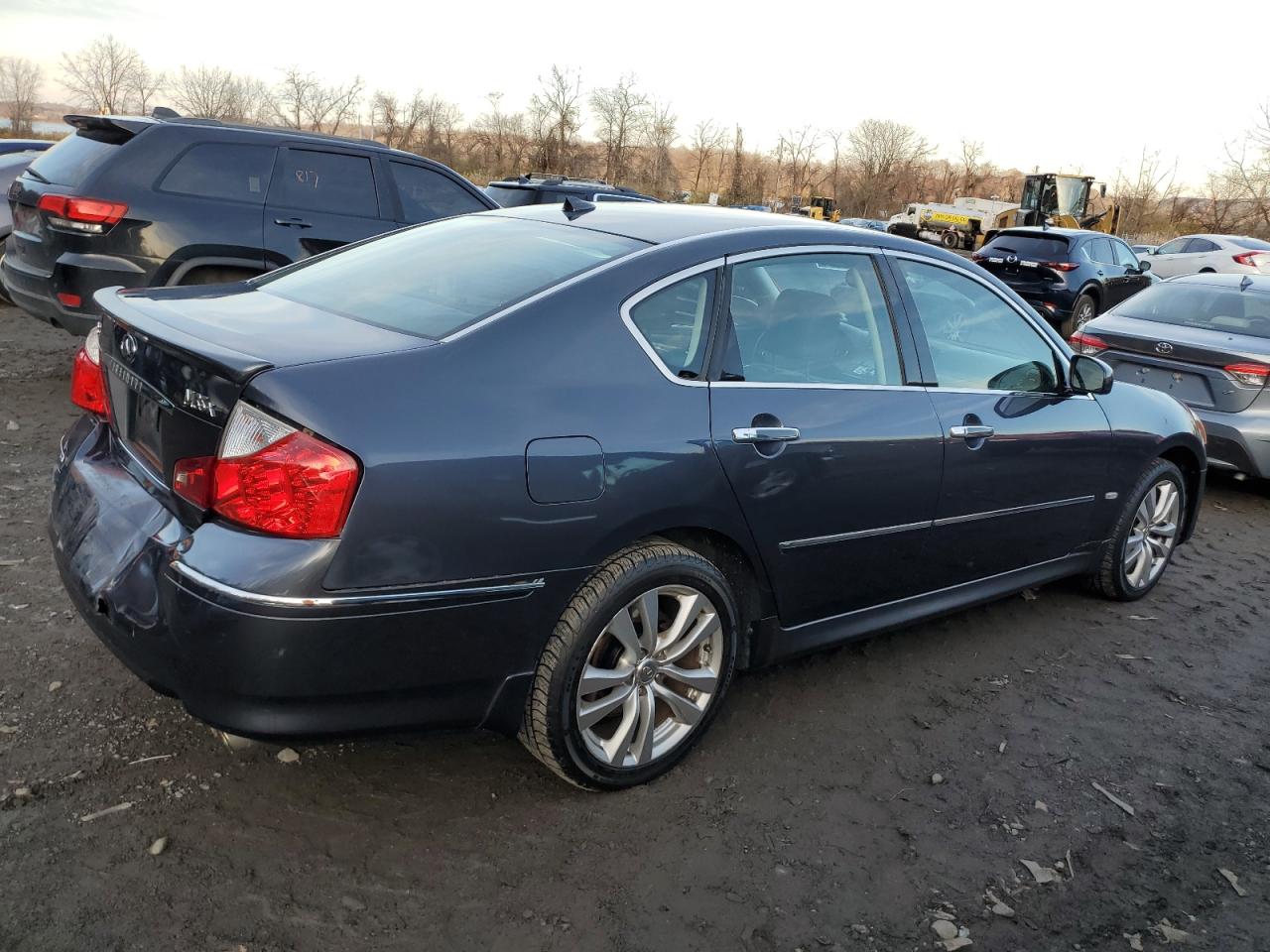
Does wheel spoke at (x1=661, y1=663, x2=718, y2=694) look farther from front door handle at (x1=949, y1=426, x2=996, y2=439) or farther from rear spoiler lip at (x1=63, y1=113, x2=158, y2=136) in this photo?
rear spoiler lip at (x1=63, y1=113, x2=158, y2=136)

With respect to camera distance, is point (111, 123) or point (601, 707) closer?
point (601, 707)

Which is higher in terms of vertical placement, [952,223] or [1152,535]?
[952,223]

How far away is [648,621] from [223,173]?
16.9ft

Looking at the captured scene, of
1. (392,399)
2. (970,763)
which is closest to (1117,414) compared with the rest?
(970,763)

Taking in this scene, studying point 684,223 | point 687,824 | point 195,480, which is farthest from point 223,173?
point 687,824

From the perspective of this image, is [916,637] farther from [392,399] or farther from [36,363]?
[36,363]

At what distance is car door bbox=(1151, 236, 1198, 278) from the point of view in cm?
2238

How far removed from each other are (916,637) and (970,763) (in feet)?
3.32

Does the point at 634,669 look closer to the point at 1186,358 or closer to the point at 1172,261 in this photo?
the point at 1186,358

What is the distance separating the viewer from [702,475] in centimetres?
295

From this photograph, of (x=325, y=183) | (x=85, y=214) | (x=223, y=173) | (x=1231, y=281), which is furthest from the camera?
(x=1231, y=281)

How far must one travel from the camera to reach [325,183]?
718cm

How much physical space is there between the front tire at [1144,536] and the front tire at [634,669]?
8.28ft

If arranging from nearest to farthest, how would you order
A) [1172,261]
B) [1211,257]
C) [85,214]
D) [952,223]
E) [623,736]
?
[623,736] < [85,214] < [1211,257] < [1172,261] < [952,223]
